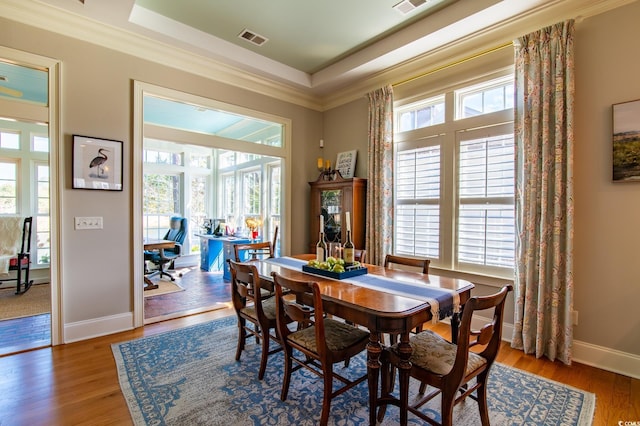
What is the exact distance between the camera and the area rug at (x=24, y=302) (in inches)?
144

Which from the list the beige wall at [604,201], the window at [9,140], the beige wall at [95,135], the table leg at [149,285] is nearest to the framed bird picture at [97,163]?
the beige wall at [95,135]

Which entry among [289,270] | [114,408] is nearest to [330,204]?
[289,270]

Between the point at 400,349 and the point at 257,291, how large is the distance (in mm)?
1050

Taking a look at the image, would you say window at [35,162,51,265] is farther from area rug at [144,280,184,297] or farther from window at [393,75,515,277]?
window at [393,75,515,277]

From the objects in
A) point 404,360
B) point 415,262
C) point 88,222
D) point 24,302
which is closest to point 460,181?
point 415,262

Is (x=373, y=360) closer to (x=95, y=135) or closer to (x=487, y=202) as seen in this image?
(x=487, y=202)

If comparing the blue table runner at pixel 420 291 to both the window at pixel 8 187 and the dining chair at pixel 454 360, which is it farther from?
the window at pixel 8 187

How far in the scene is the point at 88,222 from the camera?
300 cm

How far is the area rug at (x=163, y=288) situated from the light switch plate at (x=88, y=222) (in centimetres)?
183

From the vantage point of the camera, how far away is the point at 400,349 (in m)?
1.62

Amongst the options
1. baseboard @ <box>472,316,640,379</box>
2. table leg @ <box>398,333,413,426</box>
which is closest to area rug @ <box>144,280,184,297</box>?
table leg @ <box>398,333,413,426</box>

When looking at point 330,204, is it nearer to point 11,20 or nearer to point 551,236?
point 551,236

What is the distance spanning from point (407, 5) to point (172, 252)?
5.19 metres

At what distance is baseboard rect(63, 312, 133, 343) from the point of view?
291 cm
